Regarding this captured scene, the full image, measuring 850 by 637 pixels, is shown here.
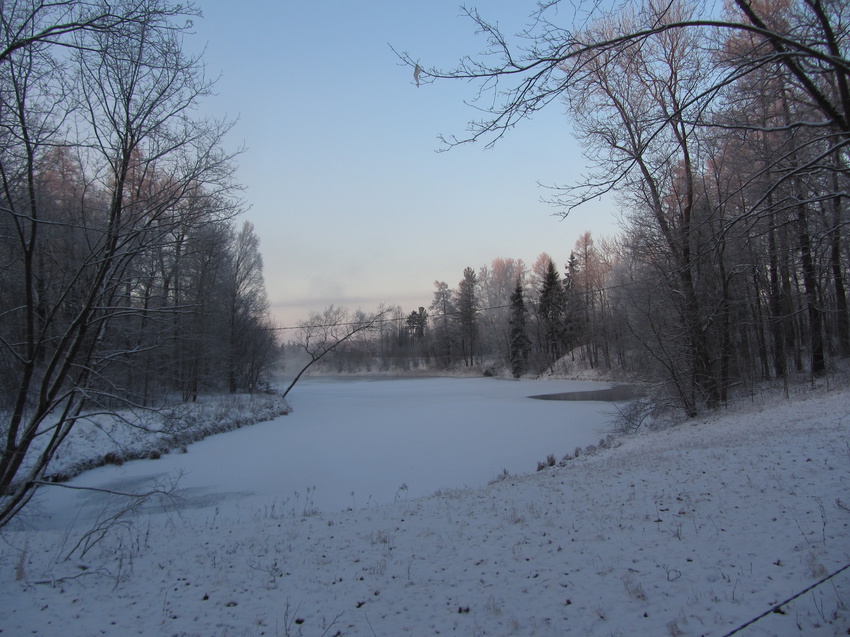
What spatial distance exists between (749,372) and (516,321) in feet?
100

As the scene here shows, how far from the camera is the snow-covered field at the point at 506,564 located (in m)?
3.23

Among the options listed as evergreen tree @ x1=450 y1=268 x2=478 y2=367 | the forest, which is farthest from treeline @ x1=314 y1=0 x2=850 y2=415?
evergreen tree @ x1=450 y1=268 x2=478 y2=367

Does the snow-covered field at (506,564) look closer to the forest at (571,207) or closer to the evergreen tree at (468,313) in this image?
the forest at (571,207)

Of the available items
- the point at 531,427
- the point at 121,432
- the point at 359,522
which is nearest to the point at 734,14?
the point at 359,522

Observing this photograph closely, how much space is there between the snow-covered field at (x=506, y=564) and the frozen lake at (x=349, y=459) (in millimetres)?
2517

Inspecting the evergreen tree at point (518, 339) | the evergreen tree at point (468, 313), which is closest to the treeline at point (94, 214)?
the evergreen tree at point (518, 339)

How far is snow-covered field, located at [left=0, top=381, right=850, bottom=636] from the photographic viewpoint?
10.6ft

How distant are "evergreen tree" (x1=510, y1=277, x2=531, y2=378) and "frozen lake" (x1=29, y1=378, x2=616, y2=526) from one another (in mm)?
27055

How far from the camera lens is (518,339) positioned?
48.3 metres

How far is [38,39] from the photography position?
3.84m

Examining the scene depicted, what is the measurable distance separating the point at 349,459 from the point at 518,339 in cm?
3771

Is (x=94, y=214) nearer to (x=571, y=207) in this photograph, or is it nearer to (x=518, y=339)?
(x=571, y=207)

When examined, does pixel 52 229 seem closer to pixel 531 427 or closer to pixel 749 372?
pixel 531 427

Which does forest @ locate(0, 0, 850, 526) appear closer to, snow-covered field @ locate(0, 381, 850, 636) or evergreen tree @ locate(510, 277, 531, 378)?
snow-covered field @ locate(0, 381, 850, 636)
